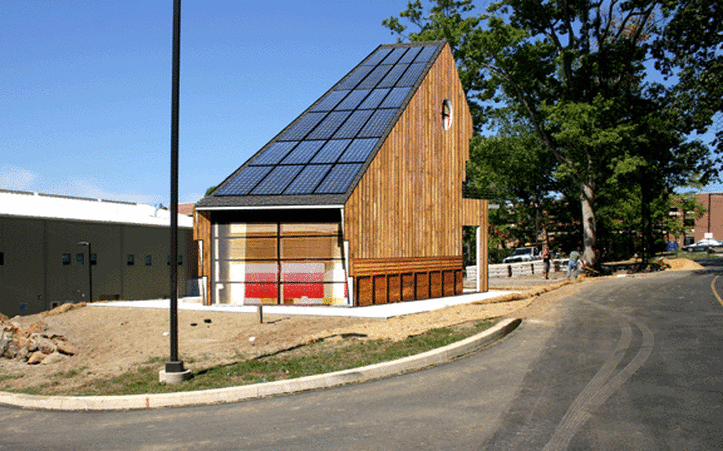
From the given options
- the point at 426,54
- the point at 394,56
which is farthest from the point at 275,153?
the point at 394,56

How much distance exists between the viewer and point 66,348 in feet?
47.3

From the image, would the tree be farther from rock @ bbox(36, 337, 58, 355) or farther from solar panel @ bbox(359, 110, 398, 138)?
rock @ bbox(36, 337, 58, 355)

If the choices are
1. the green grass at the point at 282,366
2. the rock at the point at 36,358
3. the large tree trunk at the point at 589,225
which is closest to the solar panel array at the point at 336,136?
the green grass at the point at 282,366

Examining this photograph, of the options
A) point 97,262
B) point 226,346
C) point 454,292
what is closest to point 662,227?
point 454,292

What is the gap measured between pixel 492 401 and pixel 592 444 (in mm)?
2007

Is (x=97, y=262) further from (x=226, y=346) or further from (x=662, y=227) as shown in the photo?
(x=662, y=227)

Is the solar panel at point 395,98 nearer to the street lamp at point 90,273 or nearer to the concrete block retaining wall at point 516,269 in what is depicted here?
the concrete block retaining wall at point 516,269

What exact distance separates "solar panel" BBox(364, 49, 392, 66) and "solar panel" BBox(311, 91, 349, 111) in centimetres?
345

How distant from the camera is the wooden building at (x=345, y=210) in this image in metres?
21.1

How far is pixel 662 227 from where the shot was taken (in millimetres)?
73625

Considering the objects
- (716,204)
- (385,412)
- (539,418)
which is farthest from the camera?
(716,204)

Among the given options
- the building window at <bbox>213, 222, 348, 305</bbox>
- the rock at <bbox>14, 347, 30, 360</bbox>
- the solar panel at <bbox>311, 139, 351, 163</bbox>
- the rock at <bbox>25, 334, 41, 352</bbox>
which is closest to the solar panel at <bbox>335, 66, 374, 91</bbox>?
the solar panel at <bbox>311, 139, 351, 163</bbox>

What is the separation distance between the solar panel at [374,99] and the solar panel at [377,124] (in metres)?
1.02

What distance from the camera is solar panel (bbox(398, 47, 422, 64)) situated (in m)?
28.8
